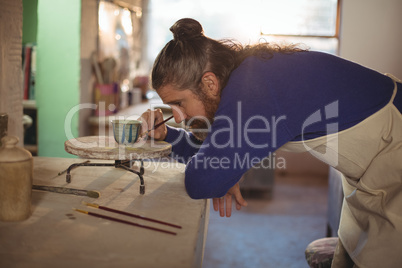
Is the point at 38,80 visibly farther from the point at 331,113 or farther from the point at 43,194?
the point at 331,113

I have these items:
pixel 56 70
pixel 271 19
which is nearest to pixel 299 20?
pixel 271 19

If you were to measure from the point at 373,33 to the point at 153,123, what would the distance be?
3059mm

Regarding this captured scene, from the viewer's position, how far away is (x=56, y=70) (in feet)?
9.18

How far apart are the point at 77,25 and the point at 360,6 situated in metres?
2.65

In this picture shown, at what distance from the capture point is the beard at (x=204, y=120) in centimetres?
140

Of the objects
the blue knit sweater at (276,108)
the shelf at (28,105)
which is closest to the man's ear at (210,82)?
the blue knit sweater at (276,108)

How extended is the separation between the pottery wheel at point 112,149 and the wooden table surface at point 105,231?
4.5 inches

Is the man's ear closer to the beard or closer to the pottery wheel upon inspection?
the beard

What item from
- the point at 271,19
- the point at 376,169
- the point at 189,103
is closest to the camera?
the point at 376,169

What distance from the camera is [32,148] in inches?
115

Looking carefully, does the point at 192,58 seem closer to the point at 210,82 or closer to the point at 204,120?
the point at 210,82

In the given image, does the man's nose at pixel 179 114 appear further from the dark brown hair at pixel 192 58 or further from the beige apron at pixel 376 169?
the beige apron at pixel 376 169

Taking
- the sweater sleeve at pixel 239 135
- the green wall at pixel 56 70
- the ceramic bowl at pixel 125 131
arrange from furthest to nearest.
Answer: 1. the green wall at pixel 56 70
2. the ceramic bowl at pixel 125 131
3. the sweater sleeve at pixel 239 135

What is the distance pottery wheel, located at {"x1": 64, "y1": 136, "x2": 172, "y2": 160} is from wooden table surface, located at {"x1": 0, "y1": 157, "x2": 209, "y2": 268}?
0.11 meters
